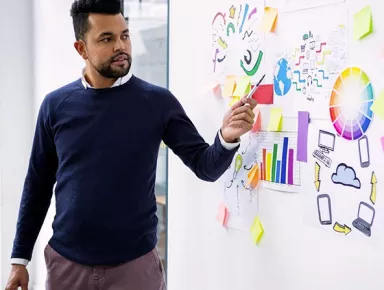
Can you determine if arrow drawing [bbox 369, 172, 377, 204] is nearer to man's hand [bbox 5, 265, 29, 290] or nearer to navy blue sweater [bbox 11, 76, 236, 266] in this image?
navy blue sweater [bbox 11, 76, 236, 266]

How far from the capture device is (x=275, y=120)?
1437 mm

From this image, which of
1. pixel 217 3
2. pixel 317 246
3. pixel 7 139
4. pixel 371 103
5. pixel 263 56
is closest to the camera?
pixel 371 103

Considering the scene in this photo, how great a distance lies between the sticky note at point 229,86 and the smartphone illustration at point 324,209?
1.51ft

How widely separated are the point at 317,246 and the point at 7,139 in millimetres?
2275

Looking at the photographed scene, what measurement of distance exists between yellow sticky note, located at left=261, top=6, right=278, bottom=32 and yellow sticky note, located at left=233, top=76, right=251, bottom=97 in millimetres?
160

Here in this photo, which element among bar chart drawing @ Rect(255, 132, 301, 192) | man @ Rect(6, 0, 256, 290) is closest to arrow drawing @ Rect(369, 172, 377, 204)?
bar chart drawing @ Rect(255, 132, 301, 192)

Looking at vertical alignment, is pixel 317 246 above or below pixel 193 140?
below

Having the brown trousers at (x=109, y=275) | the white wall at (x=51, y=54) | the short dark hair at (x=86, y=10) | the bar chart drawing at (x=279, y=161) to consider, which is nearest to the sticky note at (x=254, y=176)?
the bar chart drawing at (x=279, y=161)

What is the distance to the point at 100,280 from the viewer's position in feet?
5.00

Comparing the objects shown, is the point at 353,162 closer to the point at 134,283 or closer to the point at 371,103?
the point at 371,103

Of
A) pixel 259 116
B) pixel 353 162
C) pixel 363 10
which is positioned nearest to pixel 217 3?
pixel 259 116

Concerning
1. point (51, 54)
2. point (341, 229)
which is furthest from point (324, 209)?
point (51, 54)

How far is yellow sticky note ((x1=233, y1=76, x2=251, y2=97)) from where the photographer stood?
1531 mm

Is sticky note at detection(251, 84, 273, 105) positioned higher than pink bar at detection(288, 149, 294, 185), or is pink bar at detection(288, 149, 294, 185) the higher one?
sticky note at detection(251, 84, 273, 105)
